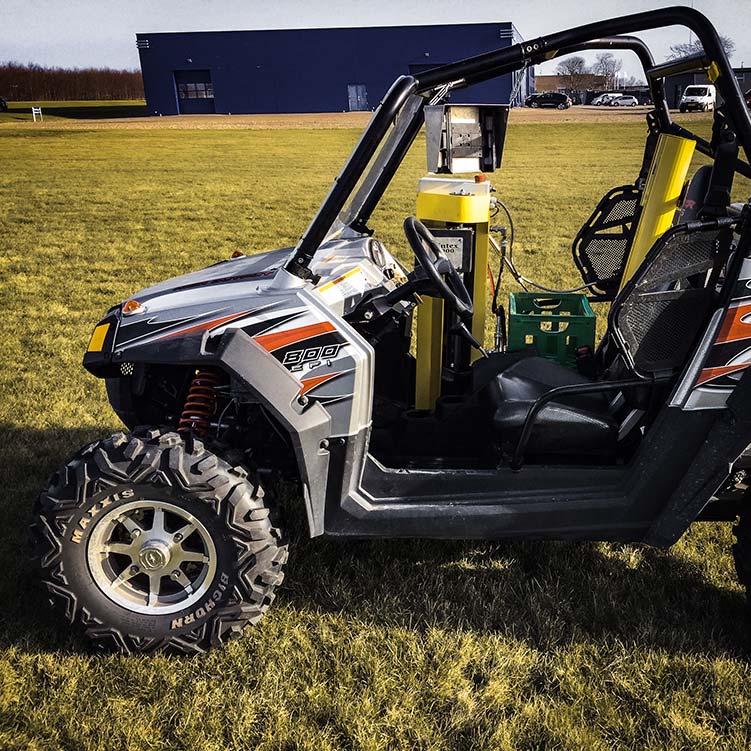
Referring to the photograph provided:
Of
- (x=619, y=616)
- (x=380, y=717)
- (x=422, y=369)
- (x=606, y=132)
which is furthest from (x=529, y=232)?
(x=606, y=132)

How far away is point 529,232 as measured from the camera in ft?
30.0

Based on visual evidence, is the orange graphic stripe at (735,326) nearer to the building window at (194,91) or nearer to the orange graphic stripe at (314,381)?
the orange graphic stripe at (314,381)

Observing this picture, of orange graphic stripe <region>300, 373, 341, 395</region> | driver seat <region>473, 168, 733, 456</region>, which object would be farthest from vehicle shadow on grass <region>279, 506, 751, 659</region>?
orange graphic stripe <region>300, 373, 341, 395</region>

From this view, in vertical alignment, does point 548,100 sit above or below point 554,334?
below

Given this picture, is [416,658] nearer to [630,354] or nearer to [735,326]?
[630,354]

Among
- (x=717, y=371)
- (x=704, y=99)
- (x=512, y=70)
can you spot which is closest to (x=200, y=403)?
(x=512, y=70)

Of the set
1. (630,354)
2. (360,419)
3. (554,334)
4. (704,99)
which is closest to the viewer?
(630,354)

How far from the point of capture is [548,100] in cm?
3766

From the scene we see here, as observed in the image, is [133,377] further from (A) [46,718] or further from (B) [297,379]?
(A) [46,718]

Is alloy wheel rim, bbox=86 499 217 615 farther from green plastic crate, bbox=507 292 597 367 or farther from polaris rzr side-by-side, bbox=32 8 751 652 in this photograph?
green plastic crate, bbox=507 292 597 367

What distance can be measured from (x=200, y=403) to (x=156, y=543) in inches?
19.6

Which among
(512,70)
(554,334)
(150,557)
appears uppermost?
(512,70)

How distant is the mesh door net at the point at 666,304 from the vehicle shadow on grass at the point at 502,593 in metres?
0.88

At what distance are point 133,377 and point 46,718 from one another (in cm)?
114
